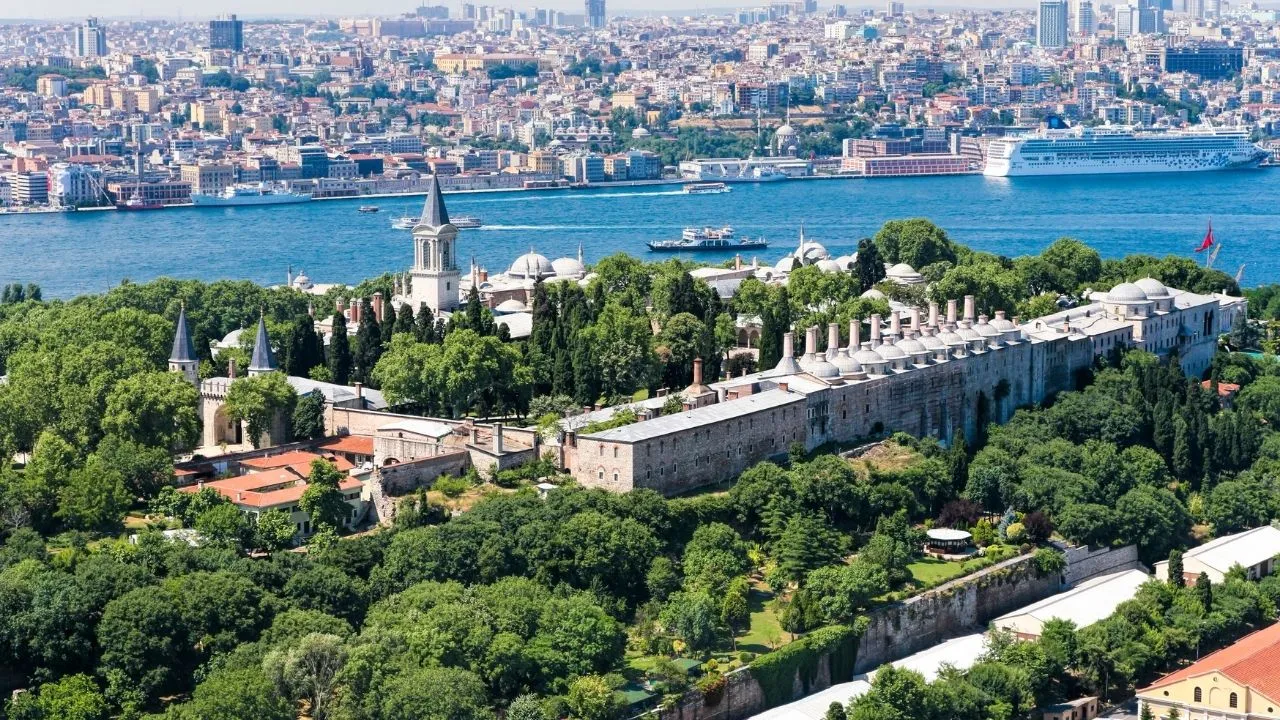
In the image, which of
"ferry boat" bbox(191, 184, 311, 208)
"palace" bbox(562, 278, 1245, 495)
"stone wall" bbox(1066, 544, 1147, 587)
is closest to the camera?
"palace" bbox(562, 278, 1245, 495)

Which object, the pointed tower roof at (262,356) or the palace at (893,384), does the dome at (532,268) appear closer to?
the palace at (893,384)

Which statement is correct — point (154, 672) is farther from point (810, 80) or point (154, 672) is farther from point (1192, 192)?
point (810, 80)

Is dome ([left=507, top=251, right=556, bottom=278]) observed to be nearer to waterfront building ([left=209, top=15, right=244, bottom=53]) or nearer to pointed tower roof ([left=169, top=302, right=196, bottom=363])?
pointed tower roof ([left=169, top=302, right=196, bottom=363])

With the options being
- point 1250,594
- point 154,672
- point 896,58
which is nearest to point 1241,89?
point 896,58

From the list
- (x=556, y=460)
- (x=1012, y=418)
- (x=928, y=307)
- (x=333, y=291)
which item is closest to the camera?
(x=556, y=460)

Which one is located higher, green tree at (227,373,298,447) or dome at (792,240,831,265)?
dome at (792,240,831,265)

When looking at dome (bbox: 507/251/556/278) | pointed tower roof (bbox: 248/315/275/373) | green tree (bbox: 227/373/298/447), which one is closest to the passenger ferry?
dome (bbox: 507/251/556/278)
